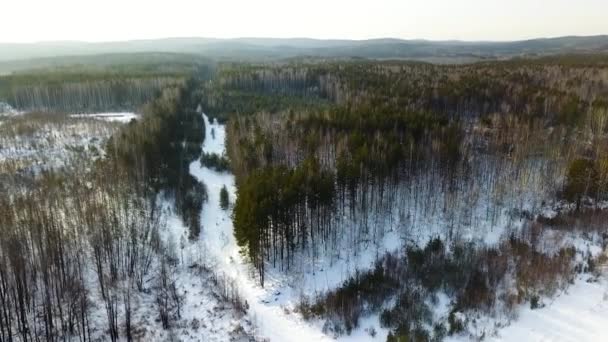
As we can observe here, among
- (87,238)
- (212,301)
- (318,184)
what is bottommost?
(212,301)

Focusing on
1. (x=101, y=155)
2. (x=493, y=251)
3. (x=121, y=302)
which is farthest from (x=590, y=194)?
(x=101, y=155)

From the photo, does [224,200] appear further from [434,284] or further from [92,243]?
[434,284]

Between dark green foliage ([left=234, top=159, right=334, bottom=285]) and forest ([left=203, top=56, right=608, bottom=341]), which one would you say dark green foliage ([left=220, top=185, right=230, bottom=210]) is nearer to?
forest ([left=203, top=56, right=608, bottom=341])

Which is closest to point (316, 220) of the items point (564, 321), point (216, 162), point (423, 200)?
point (423, 200)

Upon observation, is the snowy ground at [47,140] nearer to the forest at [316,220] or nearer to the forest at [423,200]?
the forest at [316,220]

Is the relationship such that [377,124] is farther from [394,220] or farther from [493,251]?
[493,251]

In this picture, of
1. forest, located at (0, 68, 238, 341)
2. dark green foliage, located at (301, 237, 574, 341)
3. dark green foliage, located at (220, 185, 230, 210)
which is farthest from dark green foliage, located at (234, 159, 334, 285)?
dark green foliage, located at (220, 185, 230, 210)

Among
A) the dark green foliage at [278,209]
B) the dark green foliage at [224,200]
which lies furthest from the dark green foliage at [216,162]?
the dark green foliage at [278,209]
